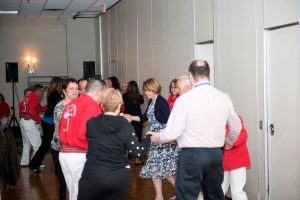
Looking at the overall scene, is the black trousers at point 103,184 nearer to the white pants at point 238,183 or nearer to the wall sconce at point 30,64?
the white pants at point 238,183

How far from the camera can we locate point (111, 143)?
384 cm

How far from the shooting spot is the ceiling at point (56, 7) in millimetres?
12594

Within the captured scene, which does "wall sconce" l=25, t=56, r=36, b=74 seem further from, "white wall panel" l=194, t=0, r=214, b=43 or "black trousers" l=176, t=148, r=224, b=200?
"black trousers" l=176, t=148, r=224, b=200

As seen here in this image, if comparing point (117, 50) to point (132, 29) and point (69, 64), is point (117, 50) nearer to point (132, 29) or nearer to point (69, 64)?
point (132, 29)

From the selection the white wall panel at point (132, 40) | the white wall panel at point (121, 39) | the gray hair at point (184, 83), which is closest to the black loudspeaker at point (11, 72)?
the white wall panel at point (121, 39)

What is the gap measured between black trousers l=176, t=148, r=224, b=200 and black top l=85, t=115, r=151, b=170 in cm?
48

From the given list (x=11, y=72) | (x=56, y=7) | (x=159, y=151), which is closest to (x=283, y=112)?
(x=159, y=151)

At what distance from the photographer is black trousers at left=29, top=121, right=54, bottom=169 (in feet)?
26.9

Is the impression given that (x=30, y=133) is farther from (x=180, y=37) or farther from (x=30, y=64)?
(x=30, y=64)

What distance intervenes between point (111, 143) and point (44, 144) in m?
5.08

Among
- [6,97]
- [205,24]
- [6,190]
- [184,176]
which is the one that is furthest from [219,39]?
[6,97]

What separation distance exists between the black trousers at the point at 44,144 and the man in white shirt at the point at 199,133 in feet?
14.1

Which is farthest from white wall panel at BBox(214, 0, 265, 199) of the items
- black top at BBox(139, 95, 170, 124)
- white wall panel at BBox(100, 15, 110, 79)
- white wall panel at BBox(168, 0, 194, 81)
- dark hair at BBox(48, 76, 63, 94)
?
white wall panel at BBox(100, 15, 110, 79)


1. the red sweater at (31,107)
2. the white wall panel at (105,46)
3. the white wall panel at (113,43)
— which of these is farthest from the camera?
the white wall panel at (105,46)
